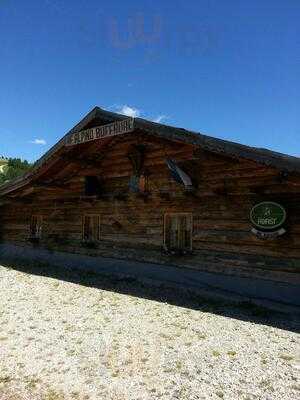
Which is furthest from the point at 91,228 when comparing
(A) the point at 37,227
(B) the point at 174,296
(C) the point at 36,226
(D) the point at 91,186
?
(B) the point at 174,296

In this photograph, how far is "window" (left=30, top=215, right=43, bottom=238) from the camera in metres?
18.7

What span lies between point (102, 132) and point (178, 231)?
3.93m

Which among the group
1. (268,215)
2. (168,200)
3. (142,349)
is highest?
(168,200)

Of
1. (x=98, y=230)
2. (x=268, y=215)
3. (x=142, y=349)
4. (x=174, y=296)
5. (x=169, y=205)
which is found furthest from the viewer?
(x=98, y=230)

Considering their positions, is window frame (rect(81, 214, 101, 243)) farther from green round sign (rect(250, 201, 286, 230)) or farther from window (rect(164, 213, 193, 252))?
green round sign (rect(250, 201, 286, 230))

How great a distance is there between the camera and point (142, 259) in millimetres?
13789

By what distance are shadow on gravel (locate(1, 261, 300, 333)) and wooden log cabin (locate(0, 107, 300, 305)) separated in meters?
0.81

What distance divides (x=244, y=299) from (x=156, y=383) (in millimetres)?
5542

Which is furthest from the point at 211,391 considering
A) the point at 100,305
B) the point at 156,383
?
the point at 100,305

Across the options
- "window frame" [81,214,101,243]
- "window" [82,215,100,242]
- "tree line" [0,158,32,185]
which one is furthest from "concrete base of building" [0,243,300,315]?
"tree line" [0,158,32,185]

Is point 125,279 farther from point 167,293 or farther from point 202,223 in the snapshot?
point 202,223

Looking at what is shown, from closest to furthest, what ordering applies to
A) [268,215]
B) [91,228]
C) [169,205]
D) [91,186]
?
[268,215] < [169,205] < [91,186] < [91,228]

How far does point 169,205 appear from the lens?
1306cm

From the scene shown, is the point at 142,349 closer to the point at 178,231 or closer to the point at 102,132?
the point at 178,231
